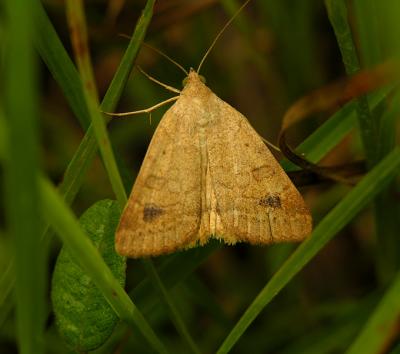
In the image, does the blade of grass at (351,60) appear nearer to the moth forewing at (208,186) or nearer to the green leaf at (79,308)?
the moth forewing at (208,186)

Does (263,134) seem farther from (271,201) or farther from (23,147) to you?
(23,147)

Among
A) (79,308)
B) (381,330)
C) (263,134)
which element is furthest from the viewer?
(263,134)

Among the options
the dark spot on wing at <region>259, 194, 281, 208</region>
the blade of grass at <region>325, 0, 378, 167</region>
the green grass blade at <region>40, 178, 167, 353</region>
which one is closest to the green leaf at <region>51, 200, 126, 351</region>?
the green grass blade at <region>40, 178, 167, 353</region>

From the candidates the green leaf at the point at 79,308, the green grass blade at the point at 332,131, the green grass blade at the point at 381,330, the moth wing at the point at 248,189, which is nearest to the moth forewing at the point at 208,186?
the moth wing at the point at 248,189

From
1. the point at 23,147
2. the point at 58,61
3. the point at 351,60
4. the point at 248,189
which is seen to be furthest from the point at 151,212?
the point at 23,147

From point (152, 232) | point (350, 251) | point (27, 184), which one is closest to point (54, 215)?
point (27, 184)

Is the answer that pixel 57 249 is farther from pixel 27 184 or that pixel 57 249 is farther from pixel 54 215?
pixel 27 184

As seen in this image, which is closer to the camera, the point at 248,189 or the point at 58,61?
the point at 58,61
